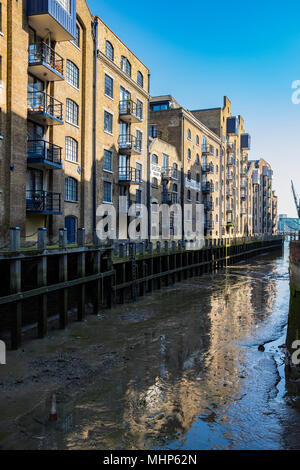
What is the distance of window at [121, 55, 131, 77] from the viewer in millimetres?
28594

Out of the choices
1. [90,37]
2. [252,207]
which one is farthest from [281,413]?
[252,207]

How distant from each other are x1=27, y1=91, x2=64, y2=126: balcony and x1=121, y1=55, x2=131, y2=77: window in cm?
1039

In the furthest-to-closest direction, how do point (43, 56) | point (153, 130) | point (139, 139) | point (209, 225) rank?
point (209, 225) → point (153, 130) → point (139, 139) → point (43, 56)

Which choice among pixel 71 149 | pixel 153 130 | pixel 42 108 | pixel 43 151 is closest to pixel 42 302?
pixel 43 151

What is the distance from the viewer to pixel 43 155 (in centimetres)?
1888

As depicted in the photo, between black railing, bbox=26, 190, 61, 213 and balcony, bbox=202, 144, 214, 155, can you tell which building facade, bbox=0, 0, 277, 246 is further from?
balcony, bbox=202, 144, 214, 155

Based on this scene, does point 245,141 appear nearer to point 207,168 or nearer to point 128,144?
point 207,168

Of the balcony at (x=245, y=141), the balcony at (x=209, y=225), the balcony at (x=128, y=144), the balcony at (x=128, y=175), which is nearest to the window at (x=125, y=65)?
the balcony at (x=128, y=144)

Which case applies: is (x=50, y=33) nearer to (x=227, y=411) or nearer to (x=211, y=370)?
(x=211, y=370)

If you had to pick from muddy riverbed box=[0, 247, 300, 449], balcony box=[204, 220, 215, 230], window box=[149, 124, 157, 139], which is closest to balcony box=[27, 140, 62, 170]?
muddy riverbed box=[0, 247, 300, 449]

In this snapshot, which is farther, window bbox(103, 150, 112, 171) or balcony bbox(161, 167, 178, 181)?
balcony bbox(161, 167, 178, 181)

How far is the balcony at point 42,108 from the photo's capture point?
18281 millimetres

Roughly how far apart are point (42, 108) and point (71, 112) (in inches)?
165

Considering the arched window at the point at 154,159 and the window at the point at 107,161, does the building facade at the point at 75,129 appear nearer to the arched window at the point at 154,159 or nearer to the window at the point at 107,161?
the window at the point at 107,161
